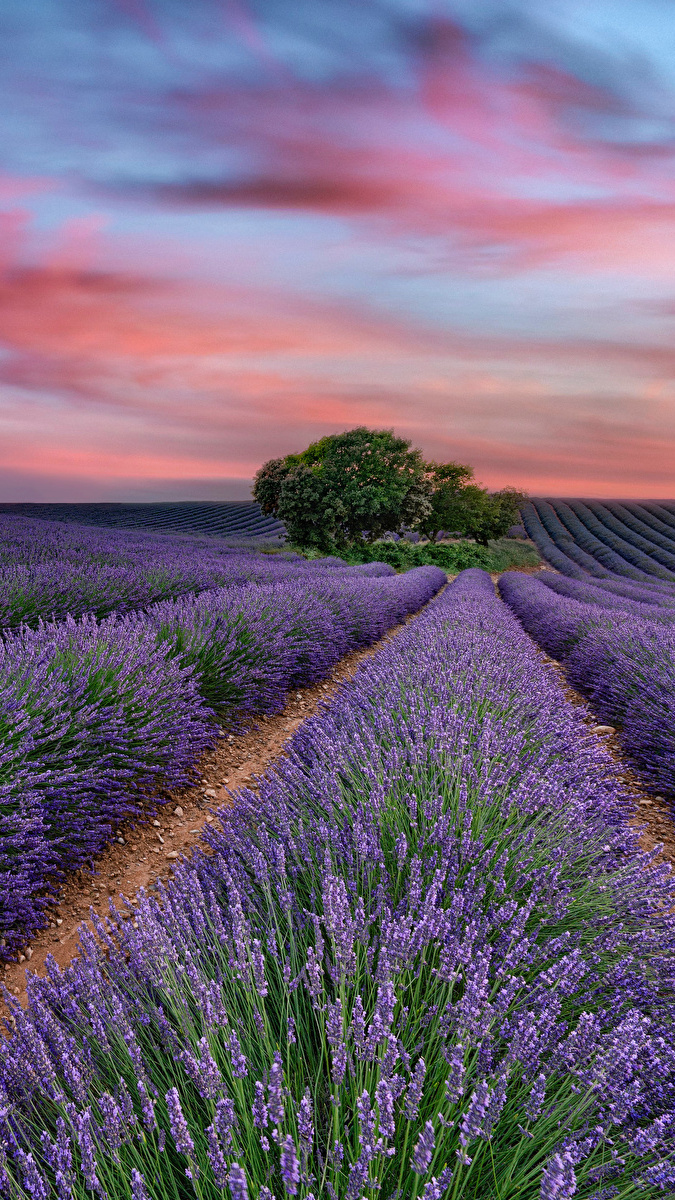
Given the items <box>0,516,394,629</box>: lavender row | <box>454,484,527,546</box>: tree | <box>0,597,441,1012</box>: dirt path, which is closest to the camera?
<box>0,597,441,1012</box>: dirt path

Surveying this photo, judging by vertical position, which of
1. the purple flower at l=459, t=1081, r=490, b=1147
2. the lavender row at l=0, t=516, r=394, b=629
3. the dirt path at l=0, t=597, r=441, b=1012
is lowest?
the dirt path at l=0, t=597, r=441, b=1012

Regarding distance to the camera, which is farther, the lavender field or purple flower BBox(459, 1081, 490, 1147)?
the lavender field

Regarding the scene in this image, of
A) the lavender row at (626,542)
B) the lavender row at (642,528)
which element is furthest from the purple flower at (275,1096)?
the lavender row at (642,528)

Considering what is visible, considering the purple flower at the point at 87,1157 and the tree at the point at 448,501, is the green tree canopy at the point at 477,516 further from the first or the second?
the purple flower at the point at 87,1157

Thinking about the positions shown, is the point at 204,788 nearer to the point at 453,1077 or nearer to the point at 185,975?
the point at 185,975

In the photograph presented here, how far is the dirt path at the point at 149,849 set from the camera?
7.25 ft

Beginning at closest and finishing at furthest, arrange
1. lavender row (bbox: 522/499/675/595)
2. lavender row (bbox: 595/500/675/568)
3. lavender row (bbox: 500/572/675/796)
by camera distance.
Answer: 1. lavender row (bbox: 500/572/675/796)
2. lavender row (bbox: 522/499/675/595)
3. lavender row (bbox: 595/500/675/568)

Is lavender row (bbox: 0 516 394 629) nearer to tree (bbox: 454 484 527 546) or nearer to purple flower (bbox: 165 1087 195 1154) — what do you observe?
purple flower (bbox: 165 1087 195 1154)

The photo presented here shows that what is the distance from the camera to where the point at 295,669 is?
17.0 feet

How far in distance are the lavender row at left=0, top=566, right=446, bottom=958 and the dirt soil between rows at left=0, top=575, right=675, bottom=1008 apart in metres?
0.09

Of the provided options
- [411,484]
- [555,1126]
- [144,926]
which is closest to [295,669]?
[144,926]

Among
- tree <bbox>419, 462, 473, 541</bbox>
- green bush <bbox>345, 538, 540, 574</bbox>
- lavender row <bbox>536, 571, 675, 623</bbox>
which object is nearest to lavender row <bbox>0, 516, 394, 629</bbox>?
lavender row <bbox>536, 571, 675, 623</bbox>

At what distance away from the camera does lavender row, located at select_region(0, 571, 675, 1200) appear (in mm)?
867

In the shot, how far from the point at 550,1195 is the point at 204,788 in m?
3.17
